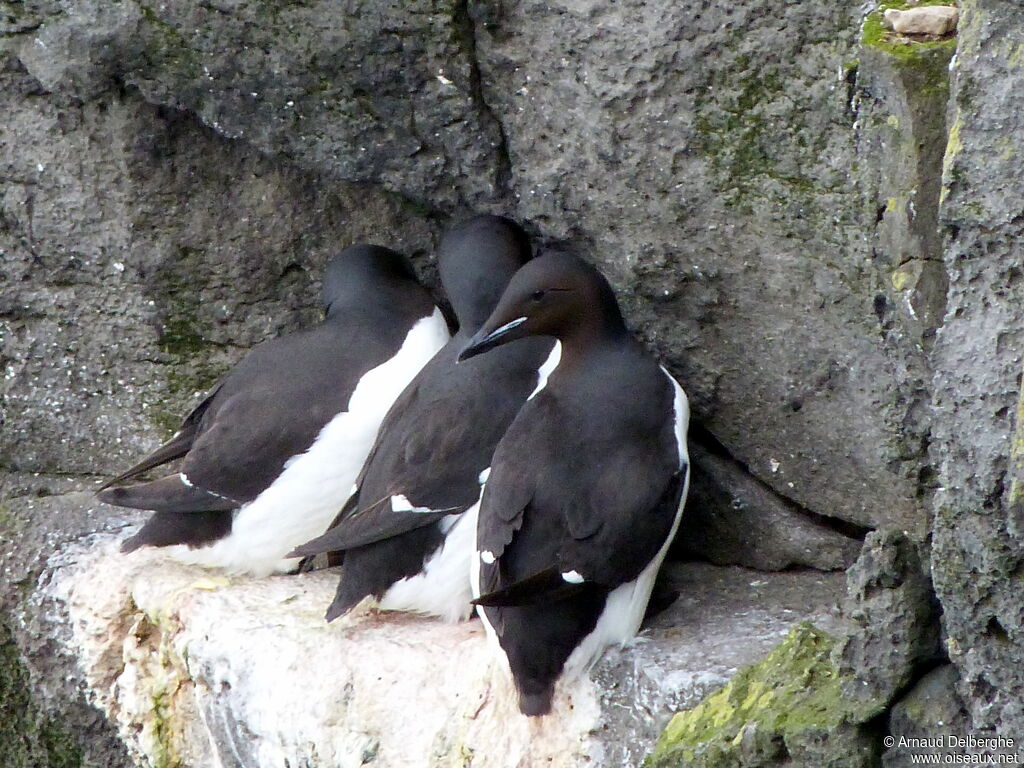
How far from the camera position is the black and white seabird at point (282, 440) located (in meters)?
3.86

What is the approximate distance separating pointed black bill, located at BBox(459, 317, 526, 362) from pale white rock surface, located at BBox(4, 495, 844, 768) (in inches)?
26.3

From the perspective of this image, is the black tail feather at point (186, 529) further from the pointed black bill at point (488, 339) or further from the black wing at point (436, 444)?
the pointed black bill at point (488, 339)

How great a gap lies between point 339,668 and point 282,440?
0.62 meters

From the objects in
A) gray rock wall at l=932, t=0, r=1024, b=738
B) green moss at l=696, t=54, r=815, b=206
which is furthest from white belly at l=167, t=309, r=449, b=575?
gray rock wall at l=932, t=0, r=1024, b=738

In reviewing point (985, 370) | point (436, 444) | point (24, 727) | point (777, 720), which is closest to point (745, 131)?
point (436, 444)

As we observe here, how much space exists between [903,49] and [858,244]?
2.06 ft

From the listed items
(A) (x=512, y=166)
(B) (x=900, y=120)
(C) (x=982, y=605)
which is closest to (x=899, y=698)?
(C) (x=982, y=605)

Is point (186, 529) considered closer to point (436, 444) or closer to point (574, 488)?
point (436, 444)

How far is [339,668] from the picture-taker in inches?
140

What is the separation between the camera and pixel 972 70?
2.23m

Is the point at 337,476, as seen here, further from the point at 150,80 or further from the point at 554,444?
the point at 150,80

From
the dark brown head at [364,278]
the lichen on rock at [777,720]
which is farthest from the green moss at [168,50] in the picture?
the lichen on rock at [777,720]

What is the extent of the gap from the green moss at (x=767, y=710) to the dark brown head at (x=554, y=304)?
0.97 m

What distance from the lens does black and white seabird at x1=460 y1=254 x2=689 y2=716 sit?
317 centimetres
